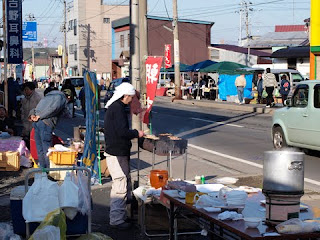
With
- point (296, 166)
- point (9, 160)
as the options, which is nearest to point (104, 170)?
point (9, 160)

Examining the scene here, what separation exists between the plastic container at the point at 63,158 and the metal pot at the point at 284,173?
22.2ft

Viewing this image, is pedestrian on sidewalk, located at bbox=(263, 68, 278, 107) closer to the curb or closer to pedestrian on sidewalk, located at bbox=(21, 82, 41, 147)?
the curb

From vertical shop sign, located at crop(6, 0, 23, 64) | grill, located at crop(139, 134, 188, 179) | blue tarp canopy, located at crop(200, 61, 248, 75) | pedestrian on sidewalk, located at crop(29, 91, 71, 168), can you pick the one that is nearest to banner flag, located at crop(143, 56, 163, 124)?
pedestrian on sidewalk, located at crop(29, 91, 71, 168)

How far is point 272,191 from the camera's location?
5.20 m

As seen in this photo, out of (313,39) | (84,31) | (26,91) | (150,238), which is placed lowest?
(150,238)

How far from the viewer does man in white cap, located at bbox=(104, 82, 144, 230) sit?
8109mm

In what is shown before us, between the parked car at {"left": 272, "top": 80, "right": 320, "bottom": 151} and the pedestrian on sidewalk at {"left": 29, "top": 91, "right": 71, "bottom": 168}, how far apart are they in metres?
5.98

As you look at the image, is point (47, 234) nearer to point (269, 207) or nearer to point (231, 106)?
point (269, 207)

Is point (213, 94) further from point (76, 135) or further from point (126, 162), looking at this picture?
point (126, 162)

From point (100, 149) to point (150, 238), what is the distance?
4.69 metres

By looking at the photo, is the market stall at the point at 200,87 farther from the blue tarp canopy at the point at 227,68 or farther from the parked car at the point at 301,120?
the parked car at the point at 301,120

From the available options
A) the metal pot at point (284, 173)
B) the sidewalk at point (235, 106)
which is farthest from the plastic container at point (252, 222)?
the sidewalk at point (235, 106)

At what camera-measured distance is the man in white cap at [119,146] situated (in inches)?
319

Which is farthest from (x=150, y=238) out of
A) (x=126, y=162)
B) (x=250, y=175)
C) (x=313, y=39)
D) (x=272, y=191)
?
(x=313, y=39)
